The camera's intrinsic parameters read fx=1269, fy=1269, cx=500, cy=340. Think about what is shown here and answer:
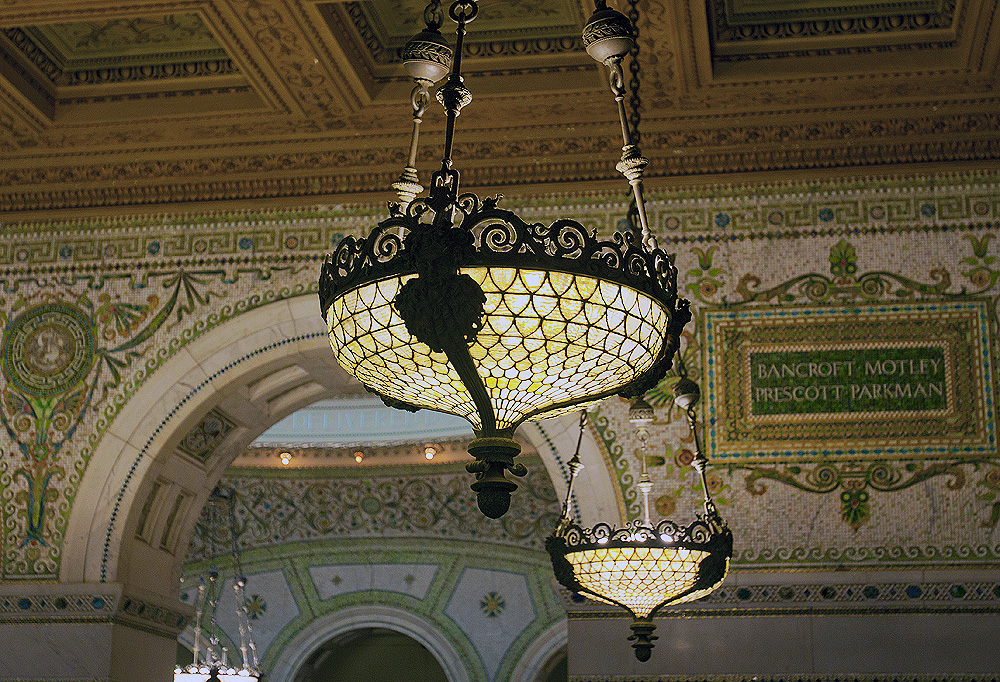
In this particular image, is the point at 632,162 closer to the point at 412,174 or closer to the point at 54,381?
the point at 412,174

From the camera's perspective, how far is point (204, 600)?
9828 mm

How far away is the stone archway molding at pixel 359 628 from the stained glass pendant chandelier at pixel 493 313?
6.96 meters

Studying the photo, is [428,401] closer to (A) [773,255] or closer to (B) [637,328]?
(B) [637,328]

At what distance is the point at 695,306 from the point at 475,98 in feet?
4.27

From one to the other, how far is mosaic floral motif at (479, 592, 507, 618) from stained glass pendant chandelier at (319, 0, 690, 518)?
6.77 metres

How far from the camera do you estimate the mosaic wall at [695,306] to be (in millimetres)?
5129

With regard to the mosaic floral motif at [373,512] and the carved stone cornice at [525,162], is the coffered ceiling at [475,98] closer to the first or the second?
the carved stone cornice at [525,162]

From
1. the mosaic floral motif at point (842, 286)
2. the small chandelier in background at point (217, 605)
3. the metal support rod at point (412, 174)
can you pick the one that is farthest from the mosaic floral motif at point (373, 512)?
the metal support rod at point (412, 174)

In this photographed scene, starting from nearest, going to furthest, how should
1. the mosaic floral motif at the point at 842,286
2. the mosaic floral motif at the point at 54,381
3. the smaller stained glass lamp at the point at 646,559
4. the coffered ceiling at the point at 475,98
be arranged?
the smaller stained glass lamp at the point at 646,559 < the coffered ceiling at the point at 475,98 < the mosaic floral motif at the point at 842,286 < the mosaic floral motif at the point at 54,381

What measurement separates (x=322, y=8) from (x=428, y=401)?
258cm

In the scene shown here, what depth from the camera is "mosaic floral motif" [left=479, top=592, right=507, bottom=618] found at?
9.40 m

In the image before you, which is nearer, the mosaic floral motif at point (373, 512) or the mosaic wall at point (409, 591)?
the mosaic floral motif at point (373, 512)

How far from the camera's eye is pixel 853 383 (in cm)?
527

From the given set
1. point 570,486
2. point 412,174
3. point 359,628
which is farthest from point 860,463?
point 359,628
